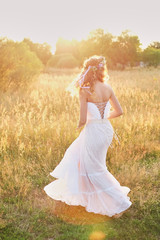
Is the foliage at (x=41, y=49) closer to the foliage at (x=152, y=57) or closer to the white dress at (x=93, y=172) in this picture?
the foliage at (x=152, y=57)

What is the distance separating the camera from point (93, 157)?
3.22m

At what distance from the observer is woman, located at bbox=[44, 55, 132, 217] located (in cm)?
309

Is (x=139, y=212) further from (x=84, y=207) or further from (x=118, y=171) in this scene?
(x=118, y=171)

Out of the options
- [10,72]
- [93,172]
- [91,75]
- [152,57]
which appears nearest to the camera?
[91,75]

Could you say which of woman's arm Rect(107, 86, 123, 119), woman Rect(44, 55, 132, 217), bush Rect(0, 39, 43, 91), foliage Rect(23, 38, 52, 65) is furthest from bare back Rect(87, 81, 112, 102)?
foliage Rect(23, 38, 52, 65)

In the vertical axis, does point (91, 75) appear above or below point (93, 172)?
above

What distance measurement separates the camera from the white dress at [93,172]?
10.5 feet

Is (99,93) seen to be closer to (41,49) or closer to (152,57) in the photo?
(152,57)

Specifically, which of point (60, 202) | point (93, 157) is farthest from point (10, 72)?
point (93, 157)

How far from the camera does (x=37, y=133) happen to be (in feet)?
19.0

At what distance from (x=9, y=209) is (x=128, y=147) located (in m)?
2.94

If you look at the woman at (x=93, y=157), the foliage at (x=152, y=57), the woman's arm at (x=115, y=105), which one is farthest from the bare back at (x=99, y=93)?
the foliage at (x=152, y=57)

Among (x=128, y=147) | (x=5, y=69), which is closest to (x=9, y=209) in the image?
(x=128, y=147)

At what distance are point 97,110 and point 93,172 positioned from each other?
2.67ft
